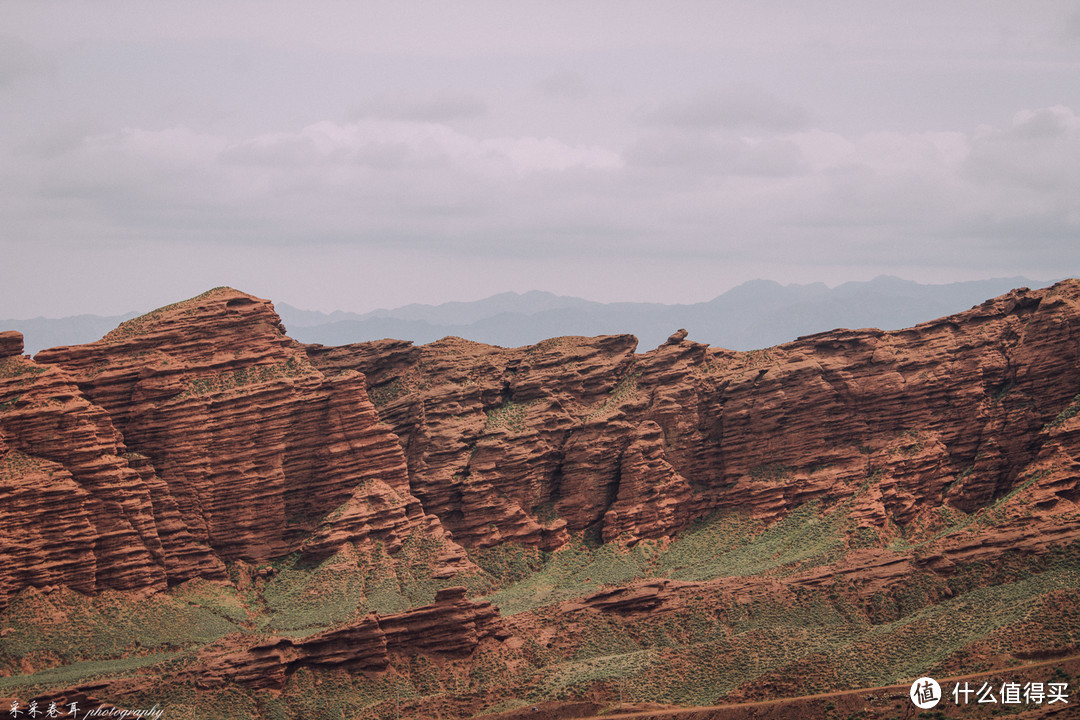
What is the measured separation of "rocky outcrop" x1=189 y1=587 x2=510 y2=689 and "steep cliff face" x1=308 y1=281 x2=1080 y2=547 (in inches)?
1391

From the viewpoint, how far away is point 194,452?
13100 cm

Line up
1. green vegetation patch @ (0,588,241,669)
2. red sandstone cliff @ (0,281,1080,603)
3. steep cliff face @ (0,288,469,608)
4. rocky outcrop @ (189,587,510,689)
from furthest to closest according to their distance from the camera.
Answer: red sandstone cliff @ (0,281,1080,603) < steep cliff face @ (0,288,469,608) < green vegetation patch @ (0,588,241,669) < rocky outcrop @ (189,587,510,689)

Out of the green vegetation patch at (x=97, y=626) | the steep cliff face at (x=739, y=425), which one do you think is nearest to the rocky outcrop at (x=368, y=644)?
the green vegetation patch at (x=97, y=626)

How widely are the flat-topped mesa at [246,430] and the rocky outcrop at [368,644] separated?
84.2ft

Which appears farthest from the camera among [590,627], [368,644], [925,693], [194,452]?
[194,452]

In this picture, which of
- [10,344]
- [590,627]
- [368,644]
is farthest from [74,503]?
[590,627]

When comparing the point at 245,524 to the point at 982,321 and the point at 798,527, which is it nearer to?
the point at 798,527

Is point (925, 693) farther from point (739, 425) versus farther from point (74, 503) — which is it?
point (74, 503)

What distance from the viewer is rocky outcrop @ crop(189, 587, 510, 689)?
10056 centimetres

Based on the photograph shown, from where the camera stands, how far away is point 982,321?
14462 cm

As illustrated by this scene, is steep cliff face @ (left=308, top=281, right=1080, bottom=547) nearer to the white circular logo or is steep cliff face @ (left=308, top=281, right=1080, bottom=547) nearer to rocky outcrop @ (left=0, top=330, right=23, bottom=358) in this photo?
rocky outcrop @ (left=0, top=330, right=23, bottom=358)

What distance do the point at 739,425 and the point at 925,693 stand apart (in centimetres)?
5938

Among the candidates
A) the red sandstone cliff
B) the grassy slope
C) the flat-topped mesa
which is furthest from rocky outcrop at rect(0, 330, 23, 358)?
the grassy slope

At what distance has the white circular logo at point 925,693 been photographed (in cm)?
8794
